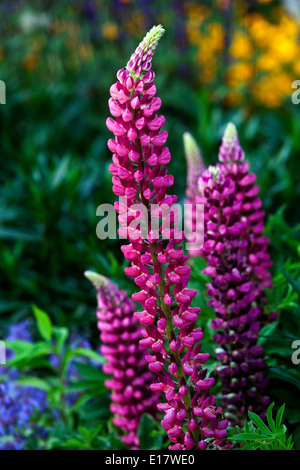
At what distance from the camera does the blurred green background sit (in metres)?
2.54

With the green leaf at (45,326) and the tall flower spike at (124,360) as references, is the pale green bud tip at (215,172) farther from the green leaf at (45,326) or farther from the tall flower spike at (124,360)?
the green leaf at (45,326)

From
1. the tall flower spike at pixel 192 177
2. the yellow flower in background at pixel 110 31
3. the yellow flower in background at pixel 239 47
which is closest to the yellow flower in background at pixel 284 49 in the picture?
the yellow flower in background at pixel 239 47

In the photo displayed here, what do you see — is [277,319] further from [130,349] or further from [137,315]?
[137,315]

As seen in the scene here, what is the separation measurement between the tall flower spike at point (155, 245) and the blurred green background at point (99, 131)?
10.3 inches

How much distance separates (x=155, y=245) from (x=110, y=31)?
17.9 ft

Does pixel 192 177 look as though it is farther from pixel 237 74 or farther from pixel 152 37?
pixel 237 74

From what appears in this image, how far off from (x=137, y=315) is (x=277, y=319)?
684 mm

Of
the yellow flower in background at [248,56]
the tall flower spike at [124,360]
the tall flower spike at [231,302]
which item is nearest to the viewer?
the tall flower spike at [231,302]

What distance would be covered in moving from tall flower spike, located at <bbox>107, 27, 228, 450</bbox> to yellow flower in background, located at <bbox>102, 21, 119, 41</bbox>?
17.1 ft

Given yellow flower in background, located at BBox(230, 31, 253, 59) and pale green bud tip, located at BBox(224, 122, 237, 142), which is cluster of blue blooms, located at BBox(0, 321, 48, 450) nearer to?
pale green bud tip, located at BBox(224, 122, 237, 142)

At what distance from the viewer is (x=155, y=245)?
141 centimetres

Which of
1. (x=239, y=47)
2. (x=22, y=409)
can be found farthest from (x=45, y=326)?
(x=239, y=47)

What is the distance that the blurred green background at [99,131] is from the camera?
254 centimetres

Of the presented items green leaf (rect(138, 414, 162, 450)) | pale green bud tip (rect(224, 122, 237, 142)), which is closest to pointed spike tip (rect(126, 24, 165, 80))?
pale green bud tip (rect(224, 122, 237, 142))
